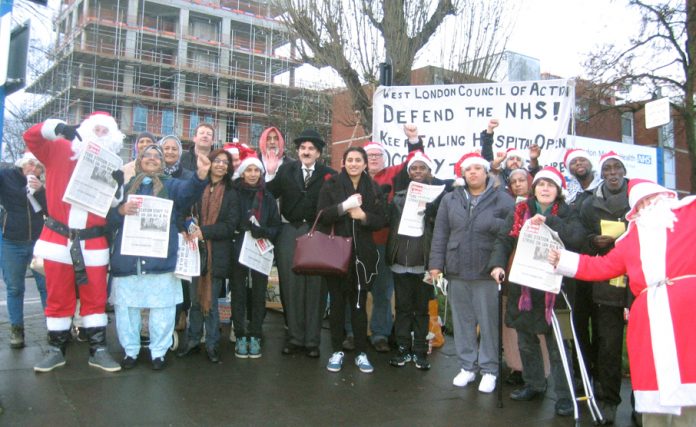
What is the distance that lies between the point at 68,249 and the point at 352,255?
2.34 metres

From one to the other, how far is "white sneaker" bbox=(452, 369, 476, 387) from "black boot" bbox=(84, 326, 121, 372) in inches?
111

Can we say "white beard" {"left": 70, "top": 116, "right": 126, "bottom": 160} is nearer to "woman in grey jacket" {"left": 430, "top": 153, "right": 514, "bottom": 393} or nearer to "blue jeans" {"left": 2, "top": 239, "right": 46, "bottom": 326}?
"blue jeans" {"left": 2, "top": 239, "right": 46, "bottom": 326}

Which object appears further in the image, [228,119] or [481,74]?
[228,119]

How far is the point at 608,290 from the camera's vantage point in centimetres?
409

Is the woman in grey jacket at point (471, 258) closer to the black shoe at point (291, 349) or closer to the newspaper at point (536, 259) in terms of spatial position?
the newspaper at point (536, 259)

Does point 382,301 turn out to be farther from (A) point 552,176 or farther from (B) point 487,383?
(A) point 552,176

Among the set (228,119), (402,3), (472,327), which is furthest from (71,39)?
(472,327)

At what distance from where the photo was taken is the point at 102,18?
1476 inches

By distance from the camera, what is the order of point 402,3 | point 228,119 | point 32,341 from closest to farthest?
1. point 32,341
2. point 402,3
3. point 228,119

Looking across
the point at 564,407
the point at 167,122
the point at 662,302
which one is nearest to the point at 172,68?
the point at 167,122

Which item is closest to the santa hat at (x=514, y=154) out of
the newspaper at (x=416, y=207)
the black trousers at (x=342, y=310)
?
the newspaper at (x=416, y=207)

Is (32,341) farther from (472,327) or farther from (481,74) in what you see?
(481,74)

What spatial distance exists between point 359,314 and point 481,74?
8.70 metres

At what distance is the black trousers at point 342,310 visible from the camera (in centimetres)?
514
